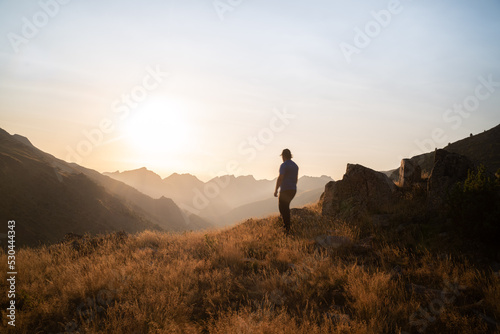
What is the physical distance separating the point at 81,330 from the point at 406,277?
5.26 metres

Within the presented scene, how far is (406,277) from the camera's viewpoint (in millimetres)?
4578

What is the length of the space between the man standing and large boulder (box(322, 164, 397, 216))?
227 centimetres

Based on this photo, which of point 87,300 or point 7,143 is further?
point 7,143

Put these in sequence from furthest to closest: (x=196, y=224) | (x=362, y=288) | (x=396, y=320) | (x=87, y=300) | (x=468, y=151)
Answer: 1. (x=196, y=224)
2. (x=468, y=151)
3. (x=87, y=300)
4. (x=362, y=288)
5. (x=396, y=320)

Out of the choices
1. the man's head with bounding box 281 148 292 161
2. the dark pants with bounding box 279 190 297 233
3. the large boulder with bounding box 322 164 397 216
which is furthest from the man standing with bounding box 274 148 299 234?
the large boulder with bounding box 322 164 397 216

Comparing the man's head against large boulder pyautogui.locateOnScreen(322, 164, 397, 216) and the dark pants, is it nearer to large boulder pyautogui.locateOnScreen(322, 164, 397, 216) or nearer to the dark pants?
the dark pants

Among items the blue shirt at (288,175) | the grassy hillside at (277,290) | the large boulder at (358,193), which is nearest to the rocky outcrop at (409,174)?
the large boulder at (358,193)

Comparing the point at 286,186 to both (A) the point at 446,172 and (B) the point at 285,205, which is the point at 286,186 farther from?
(A) the point at 446,172

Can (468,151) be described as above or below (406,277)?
above

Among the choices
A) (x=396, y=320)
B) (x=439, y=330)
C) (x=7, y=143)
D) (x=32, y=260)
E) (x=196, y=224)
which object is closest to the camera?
(x=439, y=330)

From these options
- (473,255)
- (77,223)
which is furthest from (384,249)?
(77,223)

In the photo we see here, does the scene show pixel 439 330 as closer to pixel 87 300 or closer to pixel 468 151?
pixel 87 300

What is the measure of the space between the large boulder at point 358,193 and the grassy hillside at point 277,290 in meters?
2.20

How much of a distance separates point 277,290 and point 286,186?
4220 millimetres
